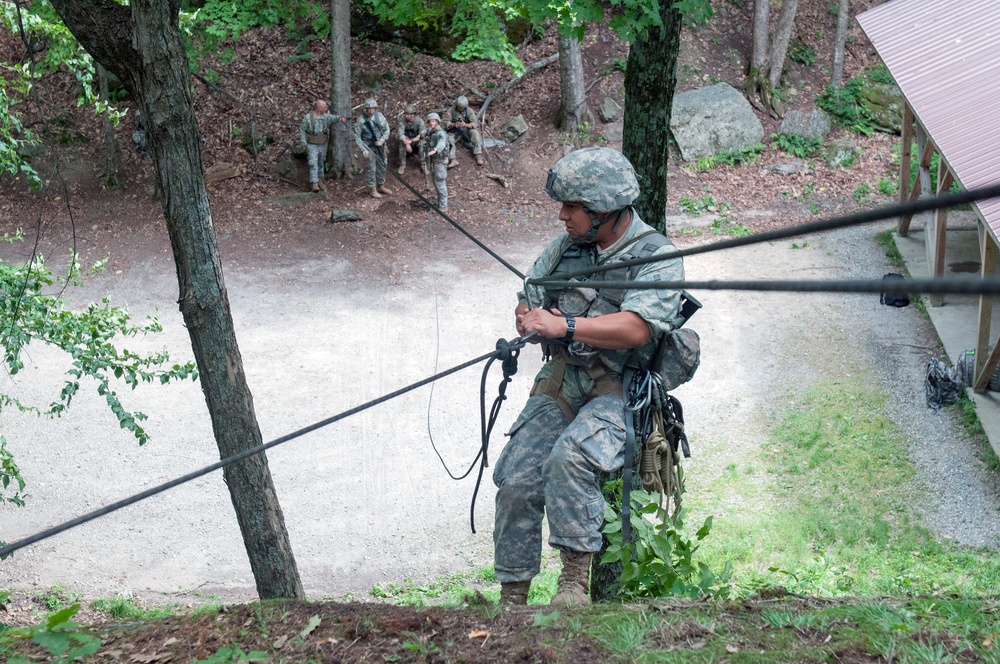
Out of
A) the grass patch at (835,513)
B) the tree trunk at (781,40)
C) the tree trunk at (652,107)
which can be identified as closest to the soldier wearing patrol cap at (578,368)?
the tree trunk at (652,107)

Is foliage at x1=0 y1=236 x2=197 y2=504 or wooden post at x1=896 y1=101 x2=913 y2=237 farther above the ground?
wooden post at x1=896 y1=101 x2=913 y2=237

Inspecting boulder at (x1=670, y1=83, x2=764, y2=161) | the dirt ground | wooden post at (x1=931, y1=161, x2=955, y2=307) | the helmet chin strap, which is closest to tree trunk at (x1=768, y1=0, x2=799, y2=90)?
the dirt ground

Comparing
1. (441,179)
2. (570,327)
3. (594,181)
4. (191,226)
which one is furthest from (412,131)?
(570,327)

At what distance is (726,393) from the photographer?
1138 cm

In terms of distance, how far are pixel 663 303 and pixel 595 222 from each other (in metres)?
0.55

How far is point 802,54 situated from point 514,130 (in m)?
7.22

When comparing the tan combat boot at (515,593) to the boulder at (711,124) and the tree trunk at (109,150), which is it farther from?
the boulder at (711,124)

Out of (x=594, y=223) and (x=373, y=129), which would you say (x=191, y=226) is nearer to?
(x=594, y=223)

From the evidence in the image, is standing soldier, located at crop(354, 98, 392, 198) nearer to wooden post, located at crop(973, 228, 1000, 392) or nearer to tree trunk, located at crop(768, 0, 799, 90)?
tree trunk, located at crop(768, 0, 799, 90)

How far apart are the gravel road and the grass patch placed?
0.93ft

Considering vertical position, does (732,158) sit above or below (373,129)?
below

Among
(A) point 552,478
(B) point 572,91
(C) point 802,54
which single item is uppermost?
(C) point 802,54

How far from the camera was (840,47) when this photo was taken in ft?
66.5

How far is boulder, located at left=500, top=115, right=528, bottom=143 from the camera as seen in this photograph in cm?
1911
